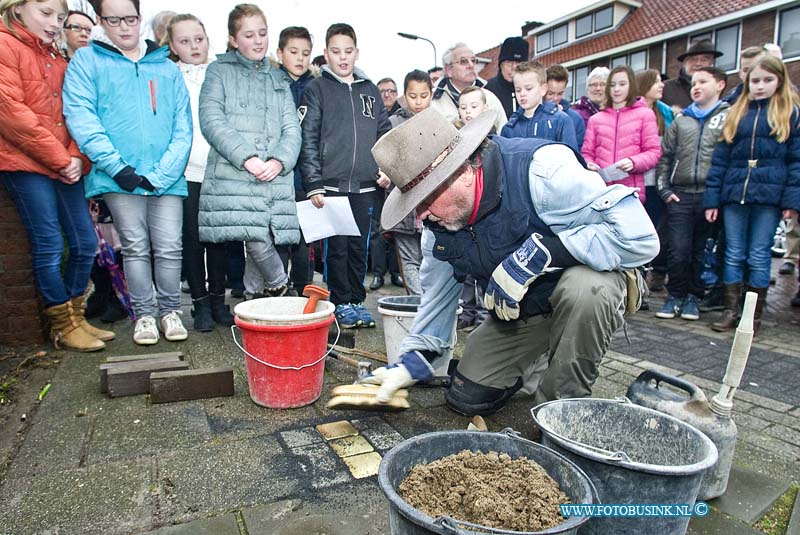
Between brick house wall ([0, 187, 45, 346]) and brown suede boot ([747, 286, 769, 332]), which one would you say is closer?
brick house wall ([0, 187, 45, 346])

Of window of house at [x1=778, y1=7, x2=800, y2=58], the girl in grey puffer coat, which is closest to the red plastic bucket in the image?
the girl in grey puffer coat

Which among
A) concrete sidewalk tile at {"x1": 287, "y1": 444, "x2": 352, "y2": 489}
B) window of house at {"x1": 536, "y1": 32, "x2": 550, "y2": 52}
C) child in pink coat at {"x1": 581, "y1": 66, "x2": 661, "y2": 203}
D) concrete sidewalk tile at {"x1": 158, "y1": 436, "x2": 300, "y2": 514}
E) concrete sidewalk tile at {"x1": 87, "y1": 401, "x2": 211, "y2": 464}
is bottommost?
concrete sidewalk tile at {"x1": 287, "y1": 444, "x2": 352, "y2": 489}

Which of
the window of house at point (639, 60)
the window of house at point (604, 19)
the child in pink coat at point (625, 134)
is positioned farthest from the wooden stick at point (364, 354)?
the window of house at point (604, 19)

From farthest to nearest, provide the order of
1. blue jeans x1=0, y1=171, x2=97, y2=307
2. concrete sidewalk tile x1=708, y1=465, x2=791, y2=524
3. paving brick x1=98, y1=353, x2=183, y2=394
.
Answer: blue jeans x1=0, y1=171, x2=97, y2=307 → paving brick x1=98, y1=353, x2=183, y2=394 → concrete sidewalk tile x1=708, y1=465, x2=791, y2=524

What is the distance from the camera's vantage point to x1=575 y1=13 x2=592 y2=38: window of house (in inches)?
1128

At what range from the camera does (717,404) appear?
1.88 meters

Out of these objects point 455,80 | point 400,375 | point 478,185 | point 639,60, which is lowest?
point 400,375

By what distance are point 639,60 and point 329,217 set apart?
24.9m

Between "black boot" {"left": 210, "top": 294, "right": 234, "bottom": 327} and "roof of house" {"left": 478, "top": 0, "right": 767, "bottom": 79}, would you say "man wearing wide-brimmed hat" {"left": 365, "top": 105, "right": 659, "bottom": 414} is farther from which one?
"roof of house" {"left": 478, "top": 0, "right": 767, "bottom": 79}

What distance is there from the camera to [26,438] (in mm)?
2340

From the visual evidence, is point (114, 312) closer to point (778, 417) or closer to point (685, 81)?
point (778, 417)

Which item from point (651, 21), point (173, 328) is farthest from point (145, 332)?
point (651, 21)

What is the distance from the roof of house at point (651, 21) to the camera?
20.9m

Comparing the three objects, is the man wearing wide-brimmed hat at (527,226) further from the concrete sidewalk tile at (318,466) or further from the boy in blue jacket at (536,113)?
the boy in blue jacket at (536,113)
